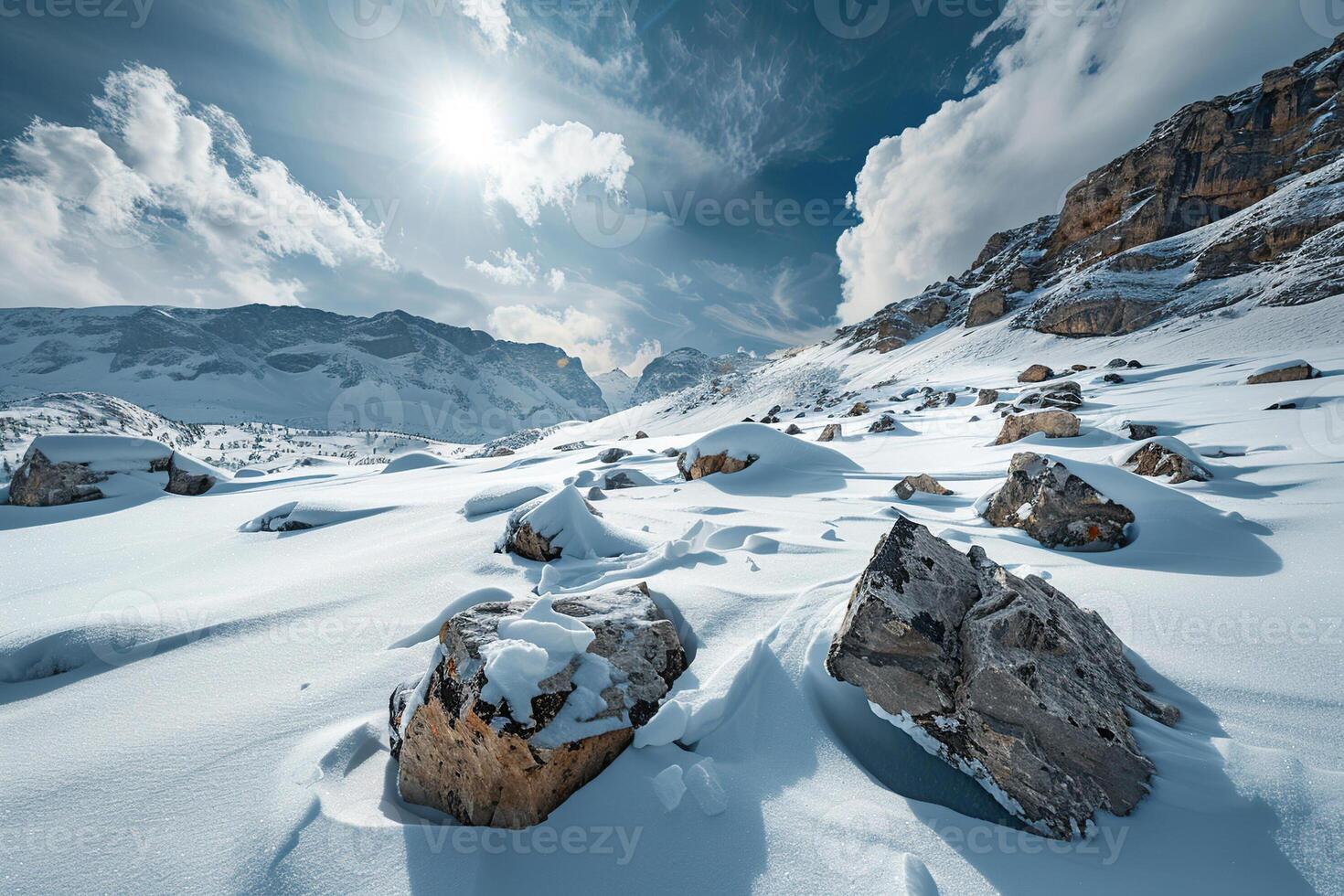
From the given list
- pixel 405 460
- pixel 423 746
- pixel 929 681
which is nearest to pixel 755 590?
pixel 929 681

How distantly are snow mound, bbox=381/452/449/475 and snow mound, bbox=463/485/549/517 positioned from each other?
335 inches

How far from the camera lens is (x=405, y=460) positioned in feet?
42.7

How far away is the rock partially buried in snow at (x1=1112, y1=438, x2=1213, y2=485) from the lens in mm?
4668

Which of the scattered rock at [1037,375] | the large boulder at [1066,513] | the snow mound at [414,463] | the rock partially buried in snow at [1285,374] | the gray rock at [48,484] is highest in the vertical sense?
the scattered rock at [1037,375]

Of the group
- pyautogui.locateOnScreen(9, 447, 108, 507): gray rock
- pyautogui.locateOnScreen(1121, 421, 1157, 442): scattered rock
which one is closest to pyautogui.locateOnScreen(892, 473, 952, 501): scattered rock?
pyautogui.locateOnScreen(1121, 421, 1157, 442): scattered rock

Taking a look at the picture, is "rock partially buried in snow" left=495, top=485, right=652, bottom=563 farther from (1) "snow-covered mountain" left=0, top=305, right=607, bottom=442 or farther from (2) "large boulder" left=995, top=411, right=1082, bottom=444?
(1) "snow-covered mountain" left=0, top=305, right=607, bottom=442

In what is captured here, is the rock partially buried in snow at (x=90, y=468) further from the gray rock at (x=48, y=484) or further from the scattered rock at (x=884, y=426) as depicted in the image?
the scattered rock at (x=884, y=426)

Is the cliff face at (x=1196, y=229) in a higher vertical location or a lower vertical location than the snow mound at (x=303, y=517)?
higher

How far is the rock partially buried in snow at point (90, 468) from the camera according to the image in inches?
281

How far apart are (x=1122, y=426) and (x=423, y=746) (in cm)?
1055

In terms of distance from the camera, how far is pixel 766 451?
24.1 ft

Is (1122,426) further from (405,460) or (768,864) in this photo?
(405,460)

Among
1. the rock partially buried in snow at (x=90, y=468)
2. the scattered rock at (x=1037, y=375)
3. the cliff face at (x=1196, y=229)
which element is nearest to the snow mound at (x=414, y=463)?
the rock partially buried in snow at (x=90, y=468)

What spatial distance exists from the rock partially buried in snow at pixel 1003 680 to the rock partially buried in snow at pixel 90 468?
11.9m
